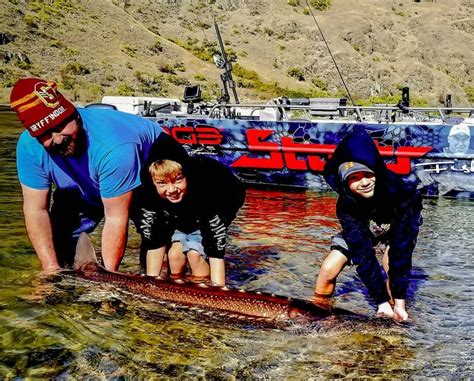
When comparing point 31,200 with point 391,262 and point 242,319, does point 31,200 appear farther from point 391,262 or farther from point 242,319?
point 391,262

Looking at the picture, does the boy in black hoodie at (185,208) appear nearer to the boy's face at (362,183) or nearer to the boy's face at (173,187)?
the boy's face at (173,187)

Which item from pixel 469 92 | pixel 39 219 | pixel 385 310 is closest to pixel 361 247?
pixel 385 310

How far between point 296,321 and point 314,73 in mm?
54408

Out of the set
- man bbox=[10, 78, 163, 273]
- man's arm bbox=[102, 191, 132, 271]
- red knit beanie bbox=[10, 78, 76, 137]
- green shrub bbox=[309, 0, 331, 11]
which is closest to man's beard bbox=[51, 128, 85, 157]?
man bbox=[10, 78, 163, 273]

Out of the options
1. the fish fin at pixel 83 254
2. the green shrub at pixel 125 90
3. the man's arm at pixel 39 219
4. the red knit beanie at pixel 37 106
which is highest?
the green shrub at pixel 125 90

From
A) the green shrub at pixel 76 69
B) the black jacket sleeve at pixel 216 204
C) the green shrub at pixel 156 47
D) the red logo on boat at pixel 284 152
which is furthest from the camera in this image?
the green shrub at pixel 156 47

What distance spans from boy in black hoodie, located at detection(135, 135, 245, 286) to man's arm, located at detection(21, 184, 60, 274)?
0.63 metres

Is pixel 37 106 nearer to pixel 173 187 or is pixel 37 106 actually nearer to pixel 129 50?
pixel 173 187

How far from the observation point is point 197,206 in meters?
4.31

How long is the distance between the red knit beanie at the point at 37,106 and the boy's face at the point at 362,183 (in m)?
1.79

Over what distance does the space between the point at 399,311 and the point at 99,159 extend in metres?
2.16

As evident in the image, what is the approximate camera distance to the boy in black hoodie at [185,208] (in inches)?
156

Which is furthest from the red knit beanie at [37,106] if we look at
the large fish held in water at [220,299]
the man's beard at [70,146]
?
the large fish held in water at [220,299]

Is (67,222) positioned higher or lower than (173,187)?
lower
